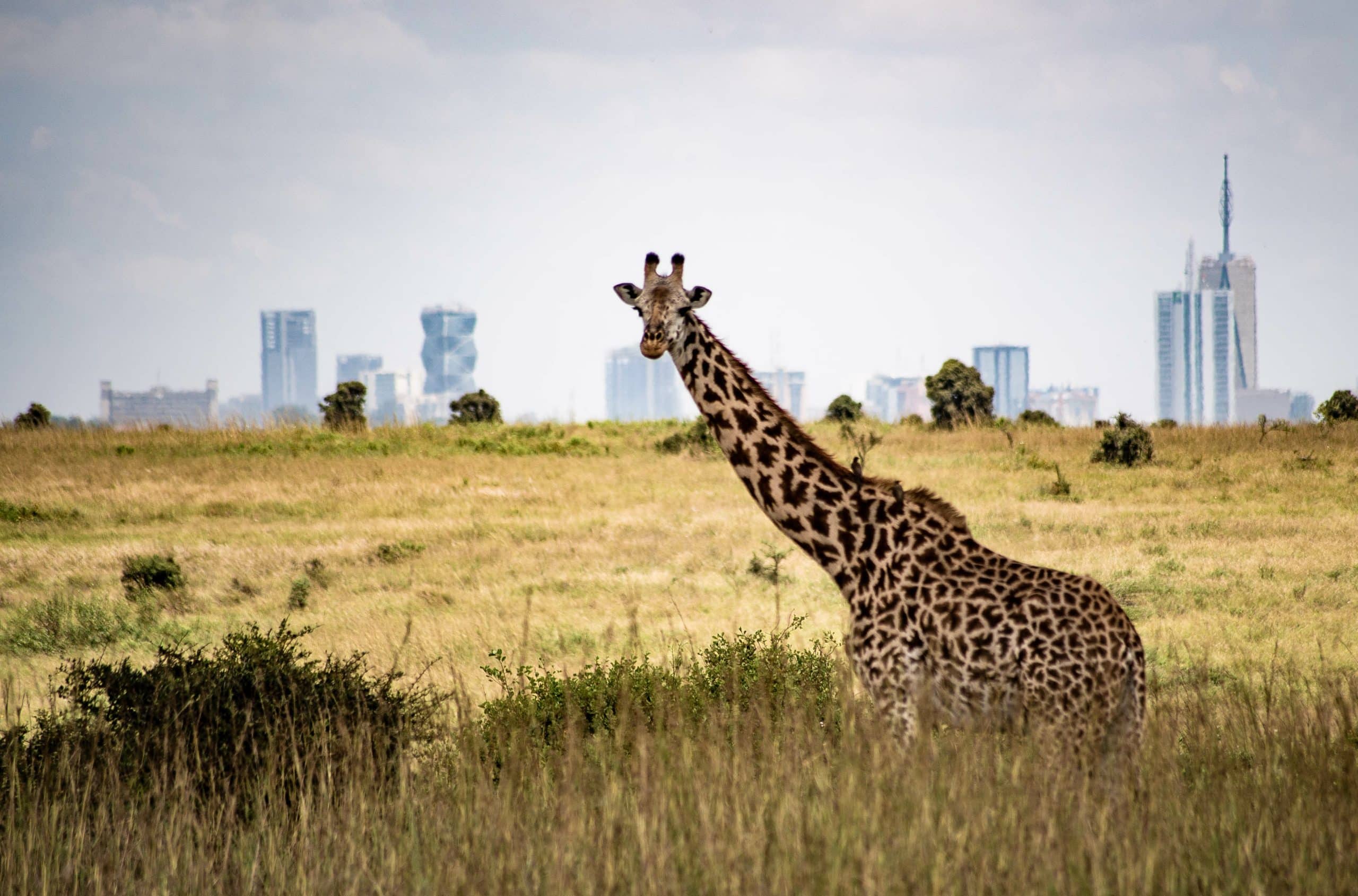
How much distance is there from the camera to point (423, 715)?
27.9 ft

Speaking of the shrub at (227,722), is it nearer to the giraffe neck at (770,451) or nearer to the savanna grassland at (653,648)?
the savanna grassland at (653,648)

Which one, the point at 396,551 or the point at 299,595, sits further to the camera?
the point at 396,551

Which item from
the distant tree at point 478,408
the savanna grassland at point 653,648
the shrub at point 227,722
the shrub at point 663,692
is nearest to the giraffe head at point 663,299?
the savanna grassland at point 653,648

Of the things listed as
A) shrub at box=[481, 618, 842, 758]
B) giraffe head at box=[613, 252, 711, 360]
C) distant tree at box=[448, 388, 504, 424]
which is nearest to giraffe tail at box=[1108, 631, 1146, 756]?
shrub at box=[481, 618, 842, 758]

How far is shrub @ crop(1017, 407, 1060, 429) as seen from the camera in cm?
3894

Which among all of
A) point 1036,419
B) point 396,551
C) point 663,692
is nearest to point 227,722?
point 663,692

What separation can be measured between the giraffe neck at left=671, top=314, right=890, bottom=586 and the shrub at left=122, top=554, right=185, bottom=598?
13.6 m

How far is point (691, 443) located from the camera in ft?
112

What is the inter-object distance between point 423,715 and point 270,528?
16297 mm

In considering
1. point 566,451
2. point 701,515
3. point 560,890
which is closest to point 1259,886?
point 560,890

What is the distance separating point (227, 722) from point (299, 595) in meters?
9.66

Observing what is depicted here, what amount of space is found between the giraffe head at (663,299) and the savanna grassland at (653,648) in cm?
177

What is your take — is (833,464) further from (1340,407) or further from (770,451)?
(1340,407)

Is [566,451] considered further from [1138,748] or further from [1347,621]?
[1138,748]
